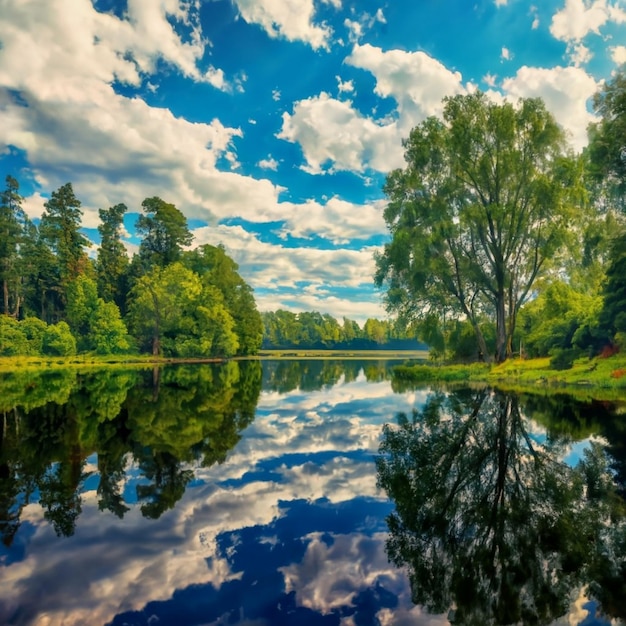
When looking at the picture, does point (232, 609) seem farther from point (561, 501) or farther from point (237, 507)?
point (561, 501)

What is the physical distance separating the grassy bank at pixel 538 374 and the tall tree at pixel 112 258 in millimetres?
56143

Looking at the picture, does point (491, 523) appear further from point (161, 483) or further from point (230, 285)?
point (230, 285)

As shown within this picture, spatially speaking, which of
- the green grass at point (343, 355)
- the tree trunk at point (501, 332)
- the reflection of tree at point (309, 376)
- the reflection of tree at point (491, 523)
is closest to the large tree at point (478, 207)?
the tree trunk at point (501, 332)

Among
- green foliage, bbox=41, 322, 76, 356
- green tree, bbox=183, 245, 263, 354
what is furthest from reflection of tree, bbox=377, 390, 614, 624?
green tree, bbox=183, 245, 263, 354

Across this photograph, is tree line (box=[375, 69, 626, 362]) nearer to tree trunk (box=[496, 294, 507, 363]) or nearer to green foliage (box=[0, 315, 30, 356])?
tree trunk (box=[496, 294, 507, 363])

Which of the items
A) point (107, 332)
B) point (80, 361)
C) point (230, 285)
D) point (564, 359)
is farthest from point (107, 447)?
point (230, 285)

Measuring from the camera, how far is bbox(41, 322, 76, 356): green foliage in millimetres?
54625

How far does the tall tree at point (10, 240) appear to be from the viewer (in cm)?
5930

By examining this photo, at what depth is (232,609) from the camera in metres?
3.55

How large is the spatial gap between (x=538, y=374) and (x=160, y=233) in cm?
6319

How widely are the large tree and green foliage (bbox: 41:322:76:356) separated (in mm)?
44879

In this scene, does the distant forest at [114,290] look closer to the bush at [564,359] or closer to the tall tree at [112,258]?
the tall tree at [112,258]

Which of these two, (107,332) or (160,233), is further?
(160,233)

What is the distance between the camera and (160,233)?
71.1 meters
